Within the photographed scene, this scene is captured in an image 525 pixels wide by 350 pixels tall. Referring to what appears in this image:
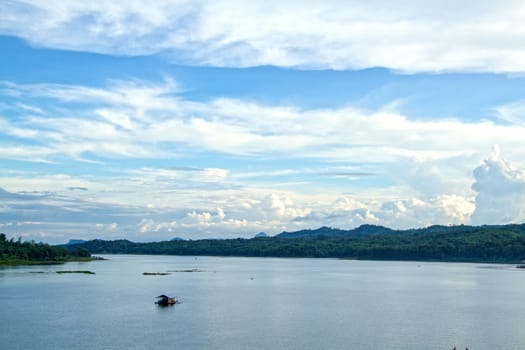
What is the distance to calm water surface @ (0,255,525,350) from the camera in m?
54.7

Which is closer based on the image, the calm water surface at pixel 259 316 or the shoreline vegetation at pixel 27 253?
the calm water surface at pixel 259 316

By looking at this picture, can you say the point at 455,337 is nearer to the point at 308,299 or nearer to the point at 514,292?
the point at 308,299

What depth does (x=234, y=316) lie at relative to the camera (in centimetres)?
7050

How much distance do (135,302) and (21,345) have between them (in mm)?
32793

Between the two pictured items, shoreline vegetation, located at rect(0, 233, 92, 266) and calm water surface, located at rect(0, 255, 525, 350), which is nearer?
calm water surface, located at rect(0, 255, 525, 350)

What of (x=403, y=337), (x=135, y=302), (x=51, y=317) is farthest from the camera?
(x=135, y=302)

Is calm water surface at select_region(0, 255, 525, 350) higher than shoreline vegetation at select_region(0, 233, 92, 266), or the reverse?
shoreline vegetation at select_region(0, 233, 92, 266)

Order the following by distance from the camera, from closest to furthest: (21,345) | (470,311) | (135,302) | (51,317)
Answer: (21,345)
(51,317)
(470,311)
(135,302)

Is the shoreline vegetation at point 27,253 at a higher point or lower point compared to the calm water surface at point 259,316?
higher

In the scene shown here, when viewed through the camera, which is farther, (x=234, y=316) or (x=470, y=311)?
(x=470, y=311)

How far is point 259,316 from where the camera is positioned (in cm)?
7044

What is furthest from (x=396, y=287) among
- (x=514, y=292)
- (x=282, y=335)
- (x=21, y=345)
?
(x=21, y=345)

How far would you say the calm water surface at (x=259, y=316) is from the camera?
54.7 meters

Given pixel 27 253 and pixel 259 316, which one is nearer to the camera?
pixel 259 316
